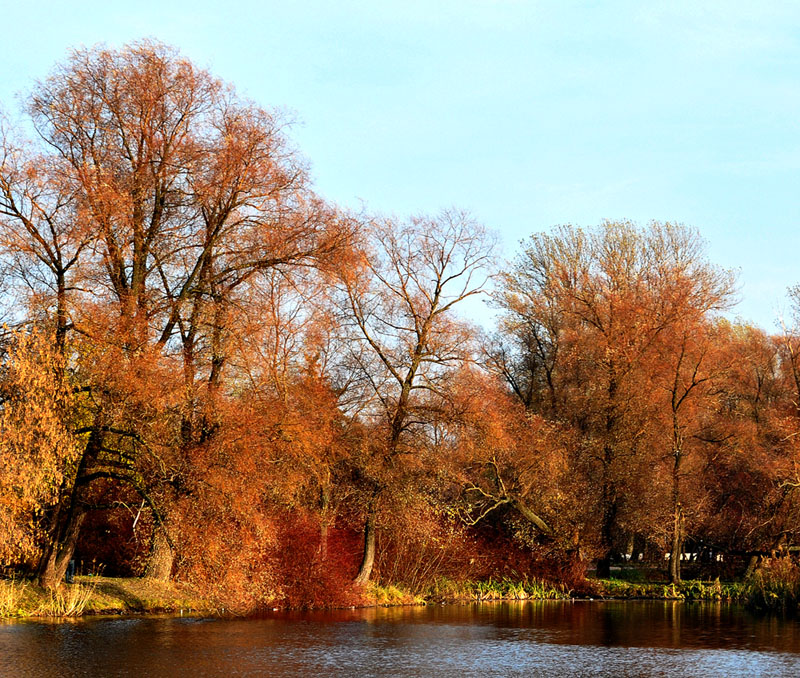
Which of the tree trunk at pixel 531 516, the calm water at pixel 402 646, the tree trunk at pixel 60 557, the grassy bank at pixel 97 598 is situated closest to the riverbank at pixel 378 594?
the grassy bank at pixel 97 598

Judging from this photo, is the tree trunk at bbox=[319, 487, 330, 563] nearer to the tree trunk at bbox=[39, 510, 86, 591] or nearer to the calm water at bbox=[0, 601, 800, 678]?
the calm water at bbox=[0, 601, 800, 678]

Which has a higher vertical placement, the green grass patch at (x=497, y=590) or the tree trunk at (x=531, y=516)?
the tree trunk at (x=531, y=516)

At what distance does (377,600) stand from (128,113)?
62.7 feet

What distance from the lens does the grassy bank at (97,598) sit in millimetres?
25531

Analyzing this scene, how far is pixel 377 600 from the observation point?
35.5 m

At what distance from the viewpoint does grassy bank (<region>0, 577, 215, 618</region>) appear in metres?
25.5

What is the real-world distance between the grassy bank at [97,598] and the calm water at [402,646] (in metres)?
1.25

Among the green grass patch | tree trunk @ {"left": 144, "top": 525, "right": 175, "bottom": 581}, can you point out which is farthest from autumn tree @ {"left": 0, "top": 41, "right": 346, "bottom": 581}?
the green grass patch

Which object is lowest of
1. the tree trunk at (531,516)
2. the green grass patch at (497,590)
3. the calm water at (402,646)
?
the calm water at (402,646)

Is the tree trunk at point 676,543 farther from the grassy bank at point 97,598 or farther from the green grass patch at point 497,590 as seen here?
the grassy bank at point 97,598

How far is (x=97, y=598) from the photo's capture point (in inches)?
1090

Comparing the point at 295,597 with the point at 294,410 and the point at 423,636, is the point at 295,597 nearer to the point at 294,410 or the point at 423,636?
the point at 294,410

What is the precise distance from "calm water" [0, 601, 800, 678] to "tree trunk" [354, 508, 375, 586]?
4.45m

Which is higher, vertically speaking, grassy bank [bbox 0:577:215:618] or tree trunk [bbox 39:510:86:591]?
tree trunk [bbox 39:510:86:591]
